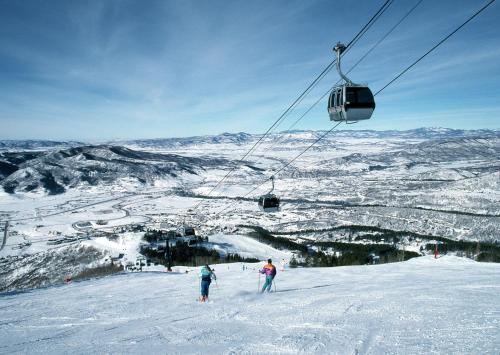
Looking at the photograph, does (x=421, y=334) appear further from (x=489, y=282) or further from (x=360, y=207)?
(x=360, y=207)

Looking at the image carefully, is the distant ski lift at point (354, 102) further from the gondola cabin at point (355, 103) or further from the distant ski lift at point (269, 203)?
the distant ski lift at point (269, 203)

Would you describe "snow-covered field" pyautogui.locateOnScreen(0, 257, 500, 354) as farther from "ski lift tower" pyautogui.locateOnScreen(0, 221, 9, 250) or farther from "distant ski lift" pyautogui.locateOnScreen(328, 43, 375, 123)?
"ski lift tower" pyautogui.locateOnScreen(0, 221, 9, 250)

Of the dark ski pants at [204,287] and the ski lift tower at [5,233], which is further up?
the dark ski pants at [204,287]

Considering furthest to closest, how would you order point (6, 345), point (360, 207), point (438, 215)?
point (360, 207) → point (438, 215) → point (6, 345)

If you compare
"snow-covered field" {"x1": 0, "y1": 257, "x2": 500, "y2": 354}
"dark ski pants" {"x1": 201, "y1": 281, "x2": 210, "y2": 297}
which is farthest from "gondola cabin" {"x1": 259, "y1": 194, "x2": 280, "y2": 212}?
"dark ski pants" {"x1": 201, "y1": 281, "x2": 210, "y2": 297}

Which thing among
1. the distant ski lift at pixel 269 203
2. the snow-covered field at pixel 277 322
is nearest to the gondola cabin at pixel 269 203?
the distant ski lift at pixel 269 203

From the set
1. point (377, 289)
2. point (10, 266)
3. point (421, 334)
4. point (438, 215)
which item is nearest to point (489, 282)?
point (377, 289)
